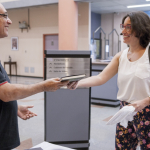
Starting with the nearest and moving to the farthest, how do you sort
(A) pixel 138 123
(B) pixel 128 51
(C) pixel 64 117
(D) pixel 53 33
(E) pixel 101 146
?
(A) pixel 138 123 < (B) pixel 128 51 < (C) pixel 64 117 < (E) pixel 101 146 < (D) pixel 53 33

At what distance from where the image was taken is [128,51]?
1784 mm

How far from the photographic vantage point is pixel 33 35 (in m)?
11.1

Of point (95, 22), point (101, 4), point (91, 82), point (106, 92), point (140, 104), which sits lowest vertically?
point (106, 92)

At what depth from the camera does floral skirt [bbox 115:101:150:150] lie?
159 centimetres

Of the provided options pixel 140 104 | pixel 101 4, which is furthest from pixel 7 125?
pixel 101 4

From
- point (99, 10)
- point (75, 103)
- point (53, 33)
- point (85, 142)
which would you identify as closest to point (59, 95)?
point (75, 103)

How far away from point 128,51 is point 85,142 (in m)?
1.54

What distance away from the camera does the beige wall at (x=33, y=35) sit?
1044 cm

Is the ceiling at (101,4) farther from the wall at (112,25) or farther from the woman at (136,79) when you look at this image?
the woman at (136,79)

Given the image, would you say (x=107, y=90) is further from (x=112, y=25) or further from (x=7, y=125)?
(x=112, y=25)

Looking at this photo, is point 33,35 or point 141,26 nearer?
point 141,26

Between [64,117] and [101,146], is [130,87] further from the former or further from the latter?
[101,146]

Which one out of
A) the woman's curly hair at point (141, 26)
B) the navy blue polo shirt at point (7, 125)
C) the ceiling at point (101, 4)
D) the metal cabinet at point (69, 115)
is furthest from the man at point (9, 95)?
the ceiling at point (101, 4)

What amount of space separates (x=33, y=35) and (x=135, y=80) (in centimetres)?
997
